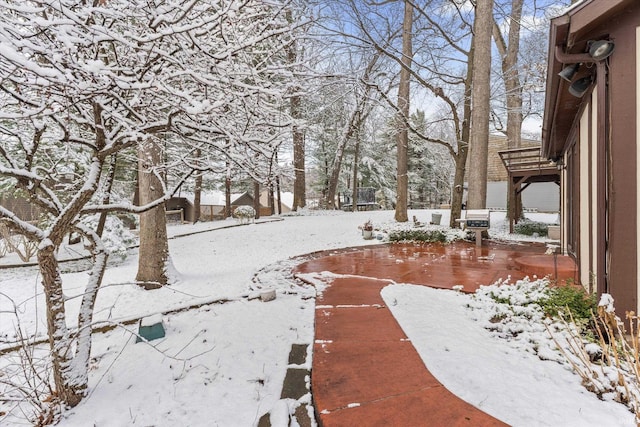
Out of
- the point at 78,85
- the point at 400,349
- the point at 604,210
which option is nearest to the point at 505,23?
the point at 604,210

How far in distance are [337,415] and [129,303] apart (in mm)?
4569

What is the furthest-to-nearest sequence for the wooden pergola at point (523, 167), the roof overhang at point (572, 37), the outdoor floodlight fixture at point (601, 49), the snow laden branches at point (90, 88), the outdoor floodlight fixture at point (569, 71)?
1. the wooden pergola at point (523, 167)
2. the outdoor floodlight fixture at point (569, 71)
3. the outdoor floodlight fixture at point (601, 49)
4. the roof overhang at point (572, 37)
5. the snow laden branches at point (90, 88)

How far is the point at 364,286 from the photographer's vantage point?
187 inches

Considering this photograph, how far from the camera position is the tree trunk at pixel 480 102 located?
784cm

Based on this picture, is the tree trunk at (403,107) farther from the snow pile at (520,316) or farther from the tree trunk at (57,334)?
the tree trunk at (57,334)

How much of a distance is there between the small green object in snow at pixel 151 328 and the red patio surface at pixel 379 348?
1.67 metres

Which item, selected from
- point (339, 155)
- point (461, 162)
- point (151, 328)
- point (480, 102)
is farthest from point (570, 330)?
point (339, 155)

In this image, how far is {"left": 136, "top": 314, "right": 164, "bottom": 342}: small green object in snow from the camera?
3.29 meters

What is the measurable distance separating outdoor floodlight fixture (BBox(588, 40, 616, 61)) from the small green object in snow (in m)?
4.70

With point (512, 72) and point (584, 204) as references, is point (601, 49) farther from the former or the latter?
point (512, 72)

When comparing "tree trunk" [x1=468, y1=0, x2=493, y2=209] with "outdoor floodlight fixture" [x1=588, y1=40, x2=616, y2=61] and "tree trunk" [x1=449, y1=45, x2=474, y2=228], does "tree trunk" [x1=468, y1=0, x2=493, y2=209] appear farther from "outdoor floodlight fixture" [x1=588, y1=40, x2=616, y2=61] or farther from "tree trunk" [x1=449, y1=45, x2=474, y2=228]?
"outdoor floodlight fixture" [x1=588, y1=40, x2=616, y2=61]

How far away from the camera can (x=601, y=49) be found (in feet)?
8.52

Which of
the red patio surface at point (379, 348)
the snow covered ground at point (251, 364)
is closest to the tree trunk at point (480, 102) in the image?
the red patio surface at point (379, 348)

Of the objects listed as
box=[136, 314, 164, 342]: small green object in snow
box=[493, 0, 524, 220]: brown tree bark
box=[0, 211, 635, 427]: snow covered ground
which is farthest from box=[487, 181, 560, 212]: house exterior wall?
box=[136, 314, 164, 342]: small green object in snow
